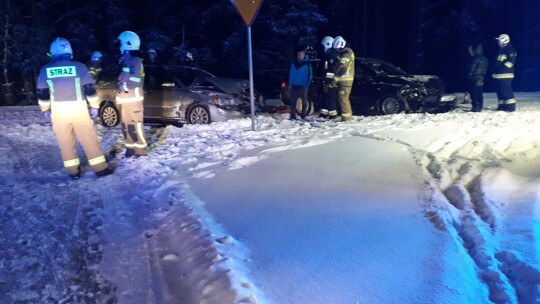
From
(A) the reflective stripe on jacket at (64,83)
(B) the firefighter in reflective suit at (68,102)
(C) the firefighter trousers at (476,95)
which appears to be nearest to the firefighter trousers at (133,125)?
(B) the firefighter in reflective suit at (68,102)

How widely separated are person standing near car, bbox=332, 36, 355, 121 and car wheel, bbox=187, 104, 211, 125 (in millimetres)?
3118

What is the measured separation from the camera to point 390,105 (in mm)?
11883

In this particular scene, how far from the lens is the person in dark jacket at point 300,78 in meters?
10.8

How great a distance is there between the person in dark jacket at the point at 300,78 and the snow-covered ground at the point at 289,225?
3.59m

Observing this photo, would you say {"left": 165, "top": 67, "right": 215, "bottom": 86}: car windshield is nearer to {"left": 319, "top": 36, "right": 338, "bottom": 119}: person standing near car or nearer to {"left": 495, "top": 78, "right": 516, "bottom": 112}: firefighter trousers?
{"left": 319, "top": 36, "right": 338, "bottom": 119}: person standing near car

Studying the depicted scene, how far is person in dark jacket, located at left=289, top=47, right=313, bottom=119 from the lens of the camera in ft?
35.5

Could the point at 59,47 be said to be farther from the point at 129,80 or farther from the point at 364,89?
the point at 364,89

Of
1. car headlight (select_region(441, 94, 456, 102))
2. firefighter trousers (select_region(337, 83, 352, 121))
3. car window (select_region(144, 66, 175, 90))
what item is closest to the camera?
firefighter trousers (select_region(337, 83, 352, 121))

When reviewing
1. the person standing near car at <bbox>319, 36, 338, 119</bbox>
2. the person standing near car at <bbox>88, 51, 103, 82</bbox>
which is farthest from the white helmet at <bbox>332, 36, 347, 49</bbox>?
the person standing near car at <bbox>88, 51, 103, 82</bbox>

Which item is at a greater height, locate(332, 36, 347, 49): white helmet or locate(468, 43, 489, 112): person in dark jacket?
locate(332, 36, 347, 49): white helmet

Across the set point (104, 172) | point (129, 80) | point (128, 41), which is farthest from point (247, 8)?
point (104, 172)

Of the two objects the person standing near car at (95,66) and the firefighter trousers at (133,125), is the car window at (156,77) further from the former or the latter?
the firefighter trousers at (133,125)

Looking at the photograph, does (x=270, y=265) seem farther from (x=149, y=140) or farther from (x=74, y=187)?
(x=149, y=140)

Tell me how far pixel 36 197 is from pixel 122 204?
1194mm
